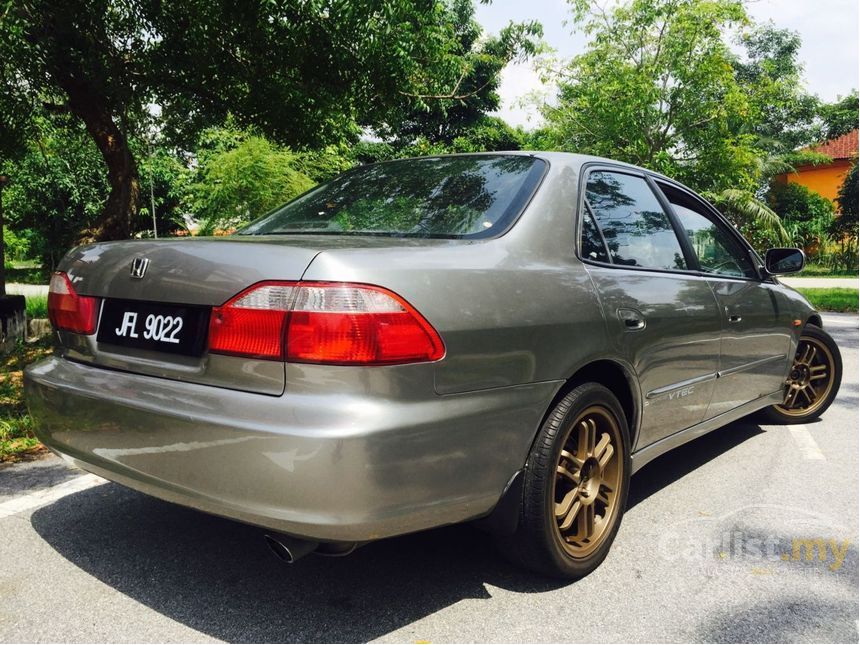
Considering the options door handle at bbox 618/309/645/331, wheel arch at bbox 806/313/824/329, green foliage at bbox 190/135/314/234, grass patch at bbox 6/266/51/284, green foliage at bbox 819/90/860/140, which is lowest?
grass patch at bbox 6/266/51/284

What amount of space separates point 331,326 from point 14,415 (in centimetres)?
386

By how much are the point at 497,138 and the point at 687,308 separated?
31.6m

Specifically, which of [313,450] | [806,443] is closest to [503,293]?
[313,450]

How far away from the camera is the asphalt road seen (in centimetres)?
228

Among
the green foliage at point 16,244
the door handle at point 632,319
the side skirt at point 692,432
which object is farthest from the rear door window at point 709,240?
the green foliage at point 16,244

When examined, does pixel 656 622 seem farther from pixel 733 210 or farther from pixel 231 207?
pixel 733 210

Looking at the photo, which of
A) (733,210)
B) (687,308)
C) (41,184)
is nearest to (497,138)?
(733,210)

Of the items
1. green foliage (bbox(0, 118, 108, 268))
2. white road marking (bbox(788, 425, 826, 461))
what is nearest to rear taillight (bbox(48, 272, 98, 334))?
white road marking (bbox(788, 425, 826, 461))

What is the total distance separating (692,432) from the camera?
11.7ft

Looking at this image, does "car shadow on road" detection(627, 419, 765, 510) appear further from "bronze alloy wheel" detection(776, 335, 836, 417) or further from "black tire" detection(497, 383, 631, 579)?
"black tire" detection(497, 383, 631, 579)

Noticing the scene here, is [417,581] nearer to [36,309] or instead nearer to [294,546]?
[294,546]

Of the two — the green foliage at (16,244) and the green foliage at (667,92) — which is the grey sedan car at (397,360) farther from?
the green foliage at (16,244)

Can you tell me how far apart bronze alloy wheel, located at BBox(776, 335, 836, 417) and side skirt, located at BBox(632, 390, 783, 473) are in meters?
0.50

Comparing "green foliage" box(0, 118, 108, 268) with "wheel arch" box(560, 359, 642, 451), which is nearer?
"wheel arch" box(560, 359, 642, 451)
